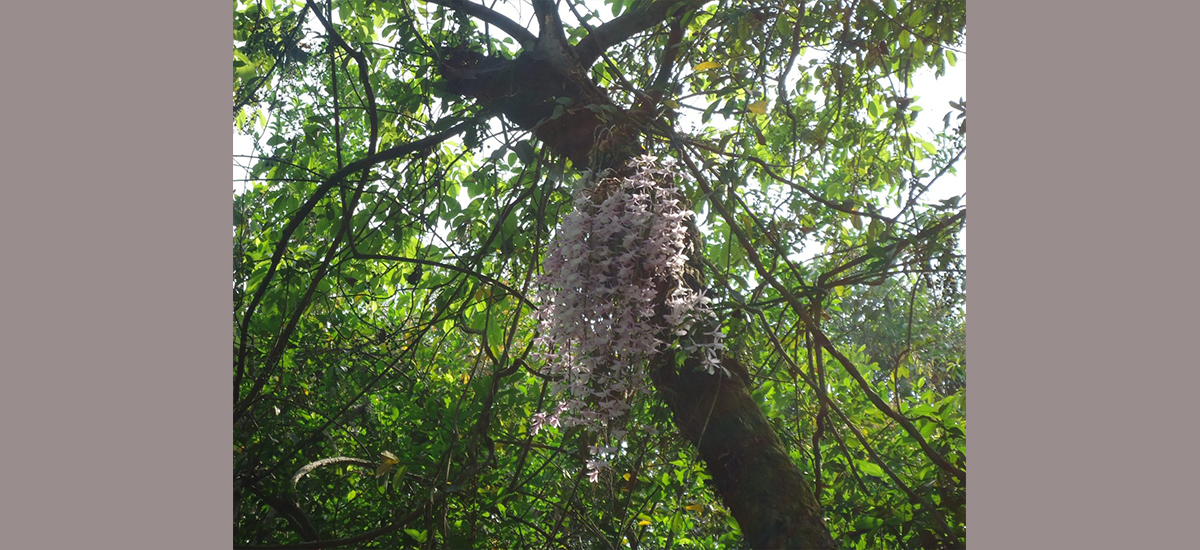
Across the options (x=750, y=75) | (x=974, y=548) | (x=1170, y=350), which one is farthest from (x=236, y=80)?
(x=1170, y=350)

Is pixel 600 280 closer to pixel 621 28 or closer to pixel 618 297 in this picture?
pixel 618 297

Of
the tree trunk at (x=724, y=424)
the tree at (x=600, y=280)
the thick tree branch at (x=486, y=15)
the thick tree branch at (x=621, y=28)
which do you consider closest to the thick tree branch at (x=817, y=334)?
the tree at (x=600, y=280)

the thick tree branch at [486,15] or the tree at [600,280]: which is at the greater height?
the thick tree branch at [486,15]

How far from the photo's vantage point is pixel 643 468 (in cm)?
135

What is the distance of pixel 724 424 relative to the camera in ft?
3.58

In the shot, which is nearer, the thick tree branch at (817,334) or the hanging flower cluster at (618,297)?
the hanging flower cluster at (618,297)

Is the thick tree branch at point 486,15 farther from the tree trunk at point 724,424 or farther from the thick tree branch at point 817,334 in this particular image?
the thick tree branch at point 817,334

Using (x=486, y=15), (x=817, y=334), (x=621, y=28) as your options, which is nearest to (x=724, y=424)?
(x=817, y=334)

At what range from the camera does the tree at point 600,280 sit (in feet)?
3.52

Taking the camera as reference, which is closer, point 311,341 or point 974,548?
point 974,548

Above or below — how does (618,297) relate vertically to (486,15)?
below

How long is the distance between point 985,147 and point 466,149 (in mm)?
846

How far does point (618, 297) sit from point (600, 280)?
0.12ft

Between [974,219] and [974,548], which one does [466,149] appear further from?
[974,548]
